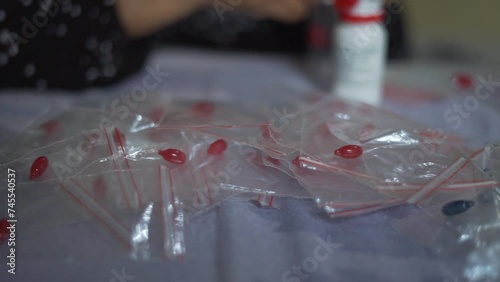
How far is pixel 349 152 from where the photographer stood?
21.9 inches

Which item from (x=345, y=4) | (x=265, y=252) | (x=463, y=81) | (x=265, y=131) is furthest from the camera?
(x=463, y=81)

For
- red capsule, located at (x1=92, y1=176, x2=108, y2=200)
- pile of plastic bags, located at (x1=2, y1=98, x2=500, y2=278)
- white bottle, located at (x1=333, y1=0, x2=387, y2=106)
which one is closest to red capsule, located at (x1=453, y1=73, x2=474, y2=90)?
white bottle, located at (x1=333, y1=0, x2=387, y2=106)

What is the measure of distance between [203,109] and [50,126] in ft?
0.63

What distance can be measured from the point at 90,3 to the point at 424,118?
552 millimetres

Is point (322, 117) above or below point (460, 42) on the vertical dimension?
above

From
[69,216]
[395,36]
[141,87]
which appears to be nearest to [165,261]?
[69,216]

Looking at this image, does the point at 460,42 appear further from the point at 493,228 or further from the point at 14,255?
the point at 14,255

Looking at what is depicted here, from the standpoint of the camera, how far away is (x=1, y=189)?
54cm

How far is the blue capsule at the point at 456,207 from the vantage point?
50cm

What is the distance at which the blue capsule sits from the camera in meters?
0.50

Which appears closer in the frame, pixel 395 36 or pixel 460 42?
pixel 395 36

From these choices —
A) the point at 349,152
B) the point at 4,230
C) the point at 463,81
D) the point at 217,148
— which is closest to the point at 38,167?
the point at 4,230

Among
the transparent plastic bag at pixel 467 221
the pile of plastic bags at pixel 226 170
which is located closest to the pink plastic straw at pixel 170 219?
the pile of plastic bags at pixel 226 170

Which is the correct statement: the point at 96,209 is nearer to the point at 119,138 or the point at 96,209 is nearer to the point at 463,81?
the point at 119,138
